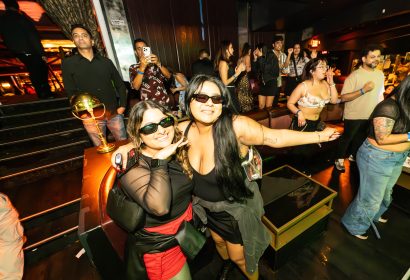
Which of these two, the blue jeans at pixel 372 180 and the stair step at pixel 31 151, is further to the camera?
the stair step at pixel 31 151

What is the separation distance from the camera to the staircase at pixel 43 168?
275 cm

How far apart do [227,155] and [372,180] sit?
194 centimetres

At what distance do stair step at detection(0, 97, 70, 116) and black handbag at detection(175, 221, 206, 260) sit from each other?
205 inches

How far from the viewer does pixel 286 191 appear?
8.38 ft

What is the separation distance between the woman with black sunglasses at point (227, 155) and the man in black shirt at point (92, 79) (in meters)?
1.78

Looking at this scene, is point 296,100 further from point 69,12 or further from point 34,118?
point 69,12

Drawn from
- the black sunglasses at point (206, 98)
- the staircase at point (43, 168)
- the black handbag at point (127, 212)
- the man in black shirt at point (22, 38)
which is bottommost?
the staircase at point (43, 168)

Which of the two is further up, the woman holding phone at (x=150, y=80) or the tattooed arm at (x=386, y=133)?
the woman holding phone at (x=150, y=80)

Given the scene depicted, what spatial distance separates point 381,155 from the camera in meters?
2.04

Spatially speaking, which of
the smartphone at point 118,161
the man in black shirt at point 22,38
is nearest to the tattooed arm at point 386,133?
the smartphone at point 118,161

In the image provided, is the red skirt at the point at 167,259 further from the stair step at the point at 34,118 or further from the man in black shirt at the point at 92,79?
the stair step at the point at 34,118

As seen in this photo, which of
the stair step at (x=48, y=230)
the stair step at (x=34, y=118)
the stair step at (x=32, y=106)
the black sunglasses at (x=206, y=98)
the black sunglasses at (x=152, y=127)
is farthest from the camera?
the stair step at (x=32, y=106)

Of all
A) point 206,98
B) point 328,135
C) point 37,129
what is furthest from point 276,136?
point 37,129

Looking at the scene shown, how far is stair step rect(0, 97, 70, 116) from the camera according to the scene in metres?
4.23
